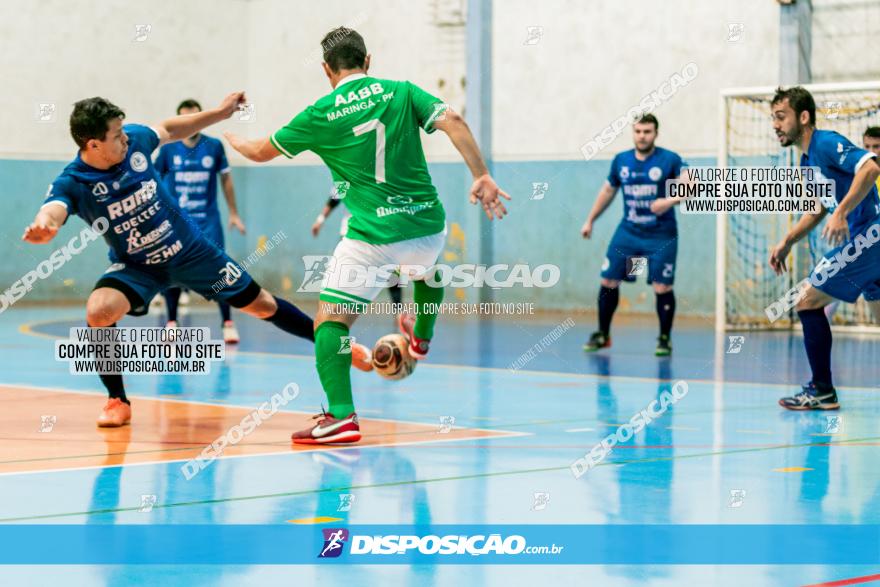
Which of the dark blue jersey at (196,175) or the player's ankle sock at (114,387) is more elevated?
the dark blue jersey at (196,175)

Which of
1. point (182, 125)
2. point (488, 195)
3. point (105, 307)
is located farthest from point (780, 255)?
point (105, 307)

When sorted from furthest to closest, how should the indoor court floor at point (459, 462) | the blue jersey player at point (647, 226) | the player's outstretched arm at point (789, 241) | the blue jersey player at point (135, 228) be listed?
the blue jersey player at point (647, 226)
the player's outstretched arm at point (789, 241)
the blue jersey player at point (135, 228)
the indoor court floor at point (459, 462)

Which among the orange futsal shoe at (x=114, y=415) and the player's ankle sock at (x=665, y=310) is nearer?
the orange futsal shoe at (x=114, y=415)

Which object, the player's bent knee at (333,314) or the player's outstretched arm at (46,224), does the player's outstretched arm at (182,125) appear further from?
the player's bent knee at (333,314)

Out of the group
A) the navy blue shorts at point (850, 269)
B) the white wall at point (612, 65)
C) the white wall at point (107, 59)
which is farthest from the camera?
the white wall at point (107, 59)

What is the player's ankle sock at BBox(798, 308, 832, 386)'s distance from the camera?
889cm

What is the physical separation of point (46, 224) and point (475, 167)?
7.07 feet

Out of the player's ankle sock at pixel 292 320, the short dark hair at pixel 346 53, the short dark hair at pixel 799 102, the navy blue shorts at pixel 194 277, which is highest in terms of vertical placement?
the short dark hair at pixel 346 53

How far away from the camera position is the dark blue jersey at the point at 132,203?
25.4 ft

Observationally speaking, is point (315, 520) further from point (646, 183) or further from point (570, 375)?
point (646, 183)

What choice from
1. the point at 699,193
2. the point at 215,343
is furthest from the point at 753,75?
the point at 215,343

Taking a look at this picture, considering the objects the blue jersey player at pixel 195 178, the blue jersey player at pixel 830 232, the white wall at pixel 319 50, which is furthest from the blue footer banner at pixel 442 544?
the white wall at pixel 319 50

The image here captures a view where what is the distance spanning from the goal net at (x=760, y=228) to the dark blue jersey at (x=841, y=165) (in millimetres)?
7349

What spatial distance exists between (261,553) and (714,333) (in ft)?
40.3
